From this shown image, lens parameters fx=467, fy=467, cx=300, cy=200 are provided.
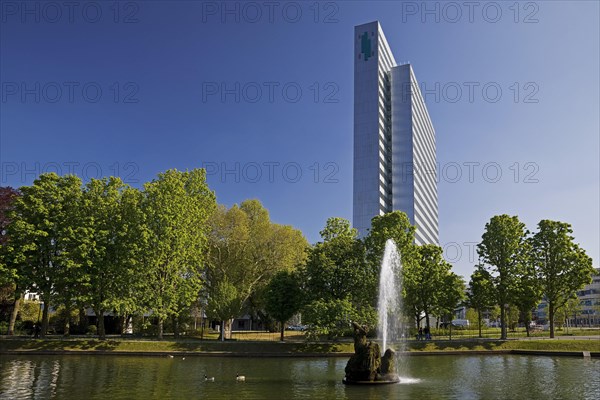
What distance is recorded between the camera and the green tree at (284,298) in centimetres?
6506

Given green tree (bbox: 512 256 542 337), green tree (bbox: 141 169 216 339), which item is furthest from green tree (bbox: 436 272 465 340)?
green tree (bbox: 141 169 216 339)

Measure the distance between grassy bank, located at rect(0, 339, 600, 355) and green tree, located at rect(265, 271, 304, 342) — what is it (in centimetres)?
764

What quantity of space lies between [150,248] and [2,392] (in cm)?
3471

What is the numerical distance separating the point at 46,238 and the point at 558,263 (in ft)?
235

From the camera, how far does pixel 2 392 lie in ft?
89.2

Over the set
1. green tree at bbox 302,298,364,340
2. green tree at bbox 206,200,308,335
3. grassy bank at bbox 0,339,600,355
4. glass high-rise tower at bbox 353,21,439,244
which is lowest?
grassy bank at bbox 0,339,600,355

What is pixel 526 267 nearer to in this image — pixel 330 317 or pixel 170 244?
pixel 330 317

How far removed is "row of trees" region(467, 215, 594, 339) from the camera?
6712 cm

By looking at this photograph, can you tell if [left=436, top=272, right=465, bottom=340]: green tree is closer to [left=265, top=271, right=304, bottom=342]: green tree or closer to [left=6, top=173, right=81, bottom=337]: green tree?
[left=265, top=271, right=304, bottom=342]: green tree

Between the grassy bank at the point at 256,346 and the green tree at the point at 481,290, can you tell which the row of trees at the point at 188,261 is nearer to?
the green tree at the point at 481,290

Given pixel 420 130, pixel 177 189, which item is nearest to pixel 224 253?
pixel 177 189

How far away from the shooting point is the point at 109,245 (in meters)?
61.9

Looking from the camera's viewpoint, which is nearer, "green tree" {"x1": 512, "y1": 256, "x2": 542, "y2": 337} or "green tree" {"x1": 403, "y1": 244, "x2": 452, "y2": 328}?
"green tree" {"x1": 512, "y1": 256, "x2": 542, "y2": 337}

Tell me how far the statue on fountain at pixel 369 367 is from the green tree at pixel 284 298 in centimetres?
3198
